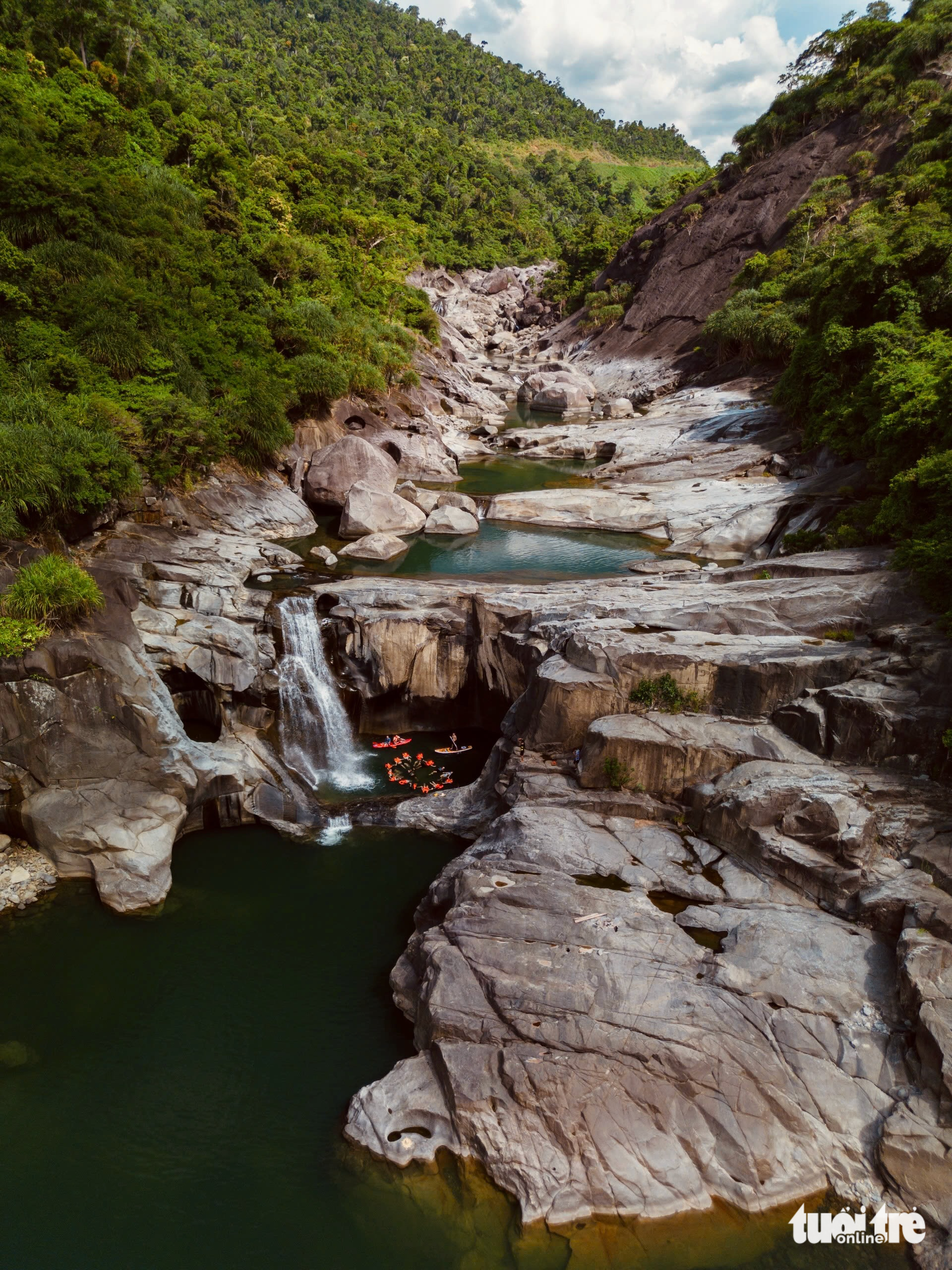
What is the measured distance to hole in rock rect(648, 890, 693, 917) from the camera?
37.9ft

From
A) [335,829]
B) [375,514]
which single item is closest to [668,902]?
[335,829]

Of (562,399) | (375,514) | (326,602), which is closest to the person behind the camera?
(326,602)

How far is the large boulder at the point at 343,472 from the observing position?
98.5ft

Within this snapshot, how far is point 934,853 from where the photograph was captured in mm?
10922

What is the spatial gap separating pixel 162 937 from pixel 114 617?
718cm

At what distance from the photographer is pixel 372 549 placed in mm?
26781

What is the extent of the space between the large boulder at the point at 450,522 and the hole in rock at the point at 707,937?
71.6 ft

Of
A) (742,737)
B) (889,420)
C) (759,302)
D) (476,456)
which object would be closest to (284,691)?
(742,737)

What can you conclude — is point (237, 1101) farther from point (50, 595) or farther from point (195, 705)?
point (50, 595)

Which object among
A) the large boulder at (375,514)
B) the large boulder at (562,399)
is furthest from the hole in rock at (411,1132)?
the large boulder at (562,399)

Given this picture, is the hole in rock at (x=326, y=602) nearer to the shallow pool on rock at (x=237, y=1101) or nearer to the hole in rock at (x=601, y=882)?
the shallow pool on rock at (x=237, y=1101)

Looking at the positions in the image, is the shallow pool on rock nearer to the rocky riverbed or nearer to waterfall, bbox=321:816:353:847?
the rocky riverbed

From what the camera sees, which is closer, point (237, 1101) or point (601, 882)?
point (237, 1101)

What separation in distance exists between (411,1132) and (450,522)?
79.3 ft
